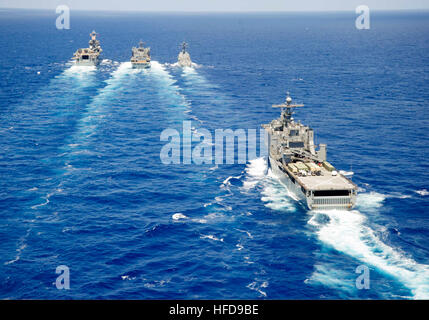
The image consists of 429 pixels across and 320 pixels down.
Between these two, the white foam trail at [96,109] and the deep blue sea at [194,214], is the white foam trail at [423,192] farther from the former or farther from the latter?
the white foam trail at [96,109]

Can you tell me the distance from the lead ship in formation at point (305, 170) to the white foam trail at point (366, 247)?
272 centimetres

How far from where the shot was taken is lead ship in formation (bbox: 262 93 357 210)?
8362cm

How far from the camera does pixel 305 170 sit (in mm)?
94188

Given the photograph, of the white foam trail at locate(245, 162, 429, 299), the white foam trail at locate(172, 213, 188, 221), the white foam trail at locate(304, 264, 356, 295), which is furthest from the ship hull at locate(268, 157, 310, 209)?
the white foam trail at locate(172, 213, 188, 221)

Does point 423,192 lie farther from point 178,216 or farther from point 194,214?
point 178,216

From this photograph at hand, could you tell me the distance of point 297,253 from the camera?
71938 millimetres

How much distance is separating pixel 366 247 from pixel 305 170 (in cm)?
2517

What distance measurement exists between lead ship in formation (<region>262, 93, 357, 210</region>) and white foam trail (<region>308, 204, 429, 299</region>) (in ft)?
8.94

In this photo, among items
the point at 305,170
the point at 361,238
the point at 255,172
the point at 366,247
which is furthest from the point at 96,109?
the point at 366,247

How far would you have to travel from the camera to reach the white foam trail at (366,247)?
64.1 m

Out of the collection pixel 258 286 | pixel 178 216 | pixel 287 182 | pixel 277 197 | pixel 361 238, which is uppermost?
pixel 287 182

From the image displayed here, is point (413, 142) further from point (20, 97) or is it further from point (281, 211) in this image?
point (20, 97)
